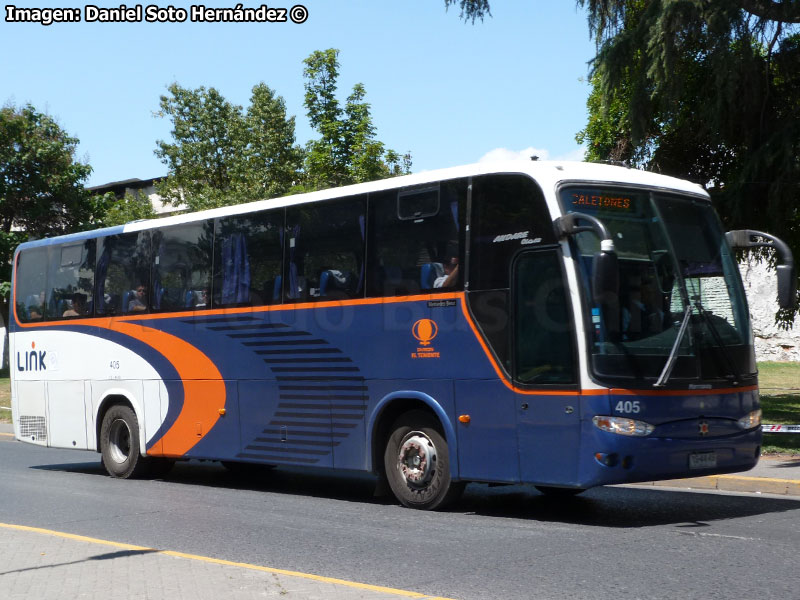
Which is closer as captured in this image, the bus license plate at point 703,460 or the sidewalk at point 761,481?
the bus license plate at point 703,460

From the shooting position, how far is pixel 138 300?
15.2 meters

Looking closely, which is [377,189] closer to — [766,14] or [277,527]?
[277,527]

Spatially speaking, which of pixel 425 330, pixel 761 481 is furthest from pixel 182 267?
pixel 761 481

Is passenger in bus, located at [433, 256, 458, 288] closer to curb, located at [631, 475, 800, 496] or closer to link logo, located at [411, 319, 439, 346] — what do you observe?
link logo, located at [411, 319, 439, 346]

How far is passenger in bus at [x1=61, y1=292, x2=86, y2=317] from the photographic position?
637 inches

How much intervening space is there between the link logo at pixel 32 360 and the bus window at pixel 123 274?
164 cm

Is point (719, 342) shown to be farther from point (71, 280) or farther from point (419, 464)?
point (71, 280)

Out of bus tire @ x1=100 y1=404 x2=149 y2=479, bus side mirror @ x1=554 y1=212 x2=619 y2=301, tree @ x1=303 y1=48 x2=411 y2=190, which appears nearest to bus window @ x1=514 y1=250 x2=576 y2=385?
bus side mirror @ x1=554 y1=212 x2=619 y2=301

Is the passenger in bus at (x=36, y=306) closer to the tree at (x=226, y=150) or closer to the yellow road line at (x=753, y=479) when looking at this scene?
the yellow road line at (x=753, y=479)

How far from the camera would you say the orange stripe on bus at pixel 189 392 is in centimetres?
1394

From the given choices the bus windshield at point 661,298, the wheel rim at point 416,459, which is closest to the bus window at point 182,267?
the wheel rim at point 416,459

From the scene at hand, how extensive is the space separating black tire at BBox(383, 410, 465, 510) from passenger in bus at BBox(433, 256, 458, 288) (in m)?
1.42

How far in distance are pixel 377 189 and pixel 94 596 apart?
20.4 feet

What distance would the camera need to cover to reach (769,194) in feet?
55.9
